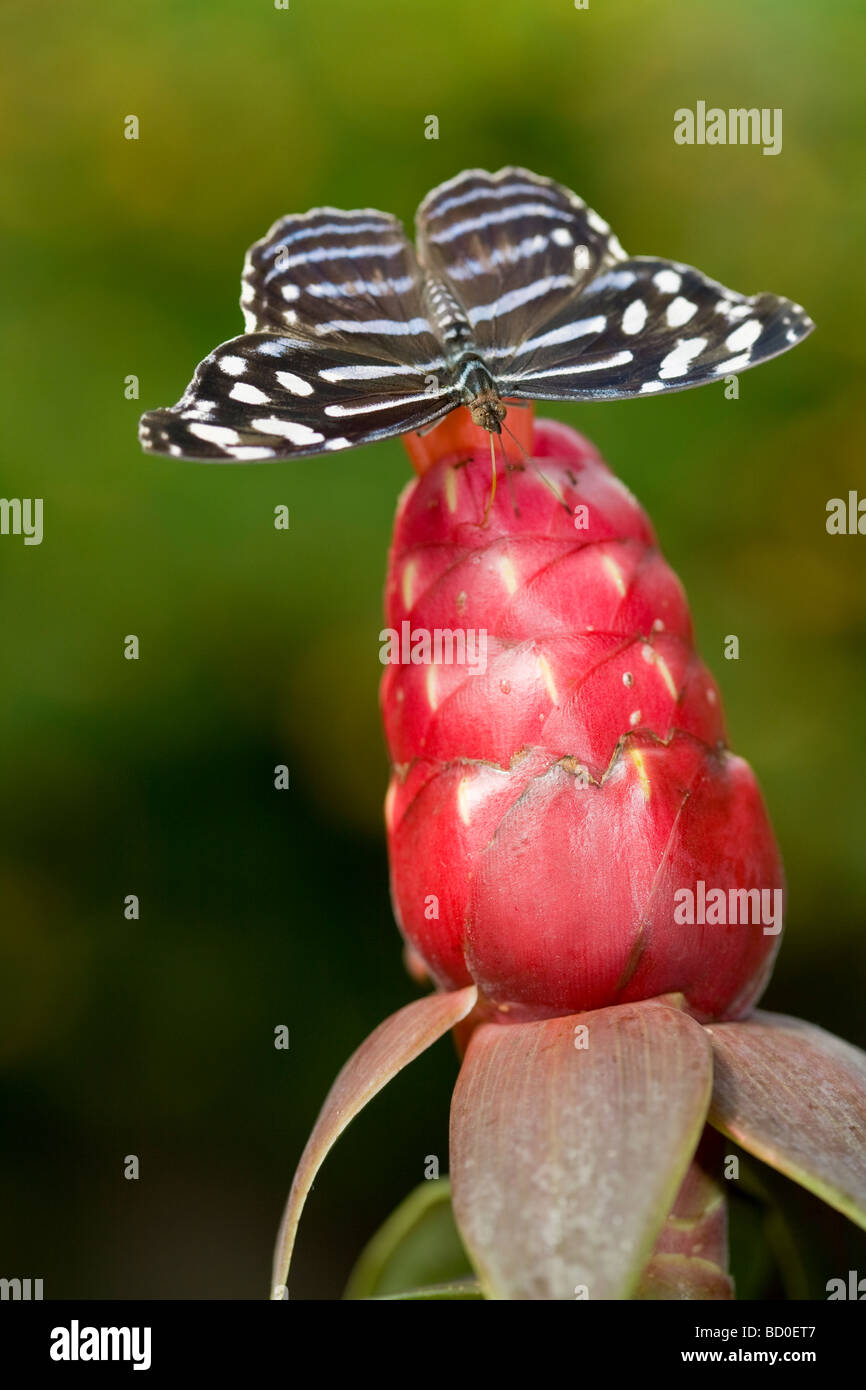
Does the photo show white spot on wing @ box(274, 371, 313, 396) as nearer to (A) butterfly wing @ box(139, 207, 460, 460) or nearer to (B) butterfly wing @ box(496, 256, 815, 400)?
(A) butterfly wing @ box(139, 207, 460, 460)

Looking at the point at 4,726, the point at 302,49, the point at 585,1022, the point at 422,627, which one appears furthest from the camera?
the point at 302,49

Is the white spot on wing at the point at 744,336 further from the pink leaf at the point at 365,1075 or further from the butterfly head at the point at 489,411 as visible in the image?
the pink leaf at the point at 365,1075

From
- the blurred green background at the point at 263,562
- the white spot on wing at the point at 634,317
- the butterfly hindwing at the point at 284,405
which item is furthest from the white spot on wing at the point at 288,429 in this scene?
the blurred green background at the point at 263,562

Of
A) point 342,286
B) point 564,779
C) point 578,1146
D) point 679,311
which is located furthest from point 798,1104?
point 342,286

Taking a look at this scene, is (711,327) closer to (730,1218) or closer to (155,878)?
(730,1218)

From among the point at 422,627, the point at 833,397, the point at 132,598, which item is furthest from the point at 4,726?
the point at 833,397

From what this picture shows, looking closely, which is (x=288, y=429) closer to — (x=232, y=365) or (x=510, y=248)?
(x=232, y=365)

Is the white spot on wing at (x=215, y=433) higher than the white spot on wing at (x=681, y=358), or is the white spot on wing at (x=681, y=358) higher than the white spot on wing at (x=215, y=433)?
the white spot on wing at (x=681, y=358)
